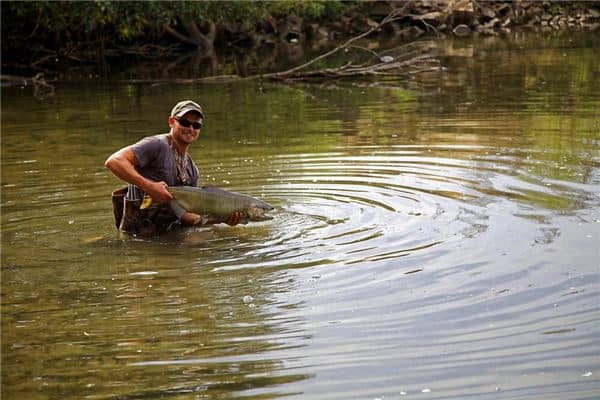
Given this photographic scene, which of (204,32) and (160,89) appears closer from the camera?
(160,89)

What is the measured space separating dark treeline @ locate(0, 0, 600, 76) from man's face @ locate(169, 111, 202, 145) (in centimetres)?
1328

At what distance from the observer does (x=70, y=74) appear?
2936 cm

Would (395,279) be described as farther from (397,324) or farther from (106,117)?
(106,117)

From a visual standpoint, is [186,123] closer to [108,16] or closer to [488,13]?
[108,16]

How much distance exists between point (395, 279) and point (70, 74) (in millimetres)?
23066

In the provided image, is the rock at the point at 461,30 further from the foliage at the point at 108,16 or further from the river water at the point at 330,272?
the river water at the point at 330,272

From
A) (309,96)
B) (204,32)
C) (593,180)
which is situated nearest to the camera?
(593,180)

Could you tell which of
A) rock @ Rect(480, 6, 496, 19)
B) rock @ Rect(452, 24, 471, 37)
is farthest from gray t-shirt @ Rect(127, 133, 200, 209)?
rock @ Rect(480, 6, 496, 19)

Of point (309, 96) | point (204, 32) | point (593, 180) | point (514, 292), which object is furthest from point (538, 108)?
point (204, 32)

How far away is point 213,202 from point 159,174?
1.71 feet

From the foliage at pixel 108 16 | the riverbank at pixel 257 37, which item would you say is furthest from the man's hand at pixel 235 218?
the foliage at pixel 108 16

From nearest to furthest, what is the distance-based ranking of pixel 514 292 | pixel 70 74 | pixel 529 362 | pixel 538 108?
pixel 529 362
pixel 514 292
pixel 538 108
pixel 70 74

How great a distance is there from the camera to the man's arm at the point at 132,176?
871cm

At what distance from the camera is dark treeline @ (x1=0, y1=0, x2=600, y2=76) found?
29859 millimetres
